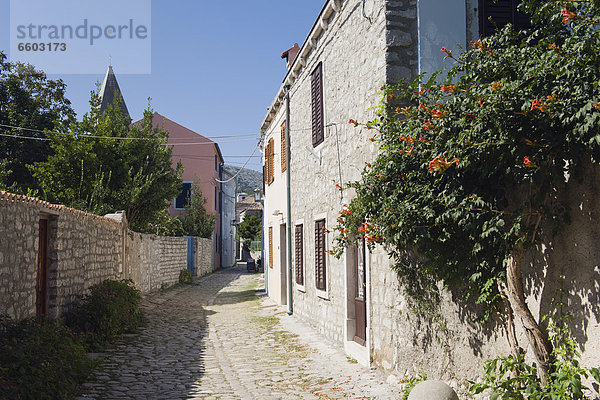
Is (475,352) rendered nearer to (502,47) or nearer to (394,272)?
(394,272)

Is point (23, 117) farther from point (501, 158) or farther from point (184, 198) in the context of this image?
point (501, 158)

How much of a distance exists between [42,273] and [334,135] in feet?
16.9

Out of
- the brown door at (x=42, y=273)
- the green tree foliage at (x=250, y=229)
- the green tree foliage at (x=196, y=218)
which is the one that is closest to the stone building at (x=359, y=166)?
the brown door at (x=42, y=273)

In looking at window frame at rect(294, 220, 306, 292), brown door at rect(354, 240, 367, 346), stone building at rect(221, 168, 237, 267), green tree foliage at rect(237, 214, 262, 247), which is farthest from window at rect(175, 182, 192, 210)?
brown door at rect(354, 240, 367, 346)

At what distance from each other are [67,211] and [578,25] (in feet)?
25.8

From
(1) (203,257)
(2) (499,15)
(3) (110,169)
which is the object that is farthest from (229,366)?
(1) (203,257)

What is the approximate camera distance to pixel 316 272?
1120cm

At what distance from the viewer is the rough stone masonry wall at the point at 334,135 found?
7.78m

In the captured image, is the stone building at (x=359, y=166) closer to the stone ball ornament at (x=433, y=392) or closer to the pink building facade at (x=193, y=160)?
the stone ball ornament at (x=433, y=392)

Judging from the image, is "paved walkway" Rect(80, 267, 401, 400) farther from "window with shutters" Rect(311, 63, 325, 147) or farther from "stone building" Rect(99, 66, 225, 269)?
"stone building" Rect(99, 66, 225, 269)

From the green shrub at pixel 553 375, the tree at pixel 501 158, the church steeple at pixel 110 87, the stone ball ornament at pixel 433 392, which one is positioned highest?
the church steeple at pixel 110 87

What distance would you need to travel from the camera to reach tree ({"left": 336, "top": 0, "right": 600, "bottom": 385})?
369cm

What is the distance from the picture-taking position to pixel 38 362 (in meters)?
5.40

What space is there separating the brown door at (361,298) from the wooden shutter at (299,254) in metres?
3.81
